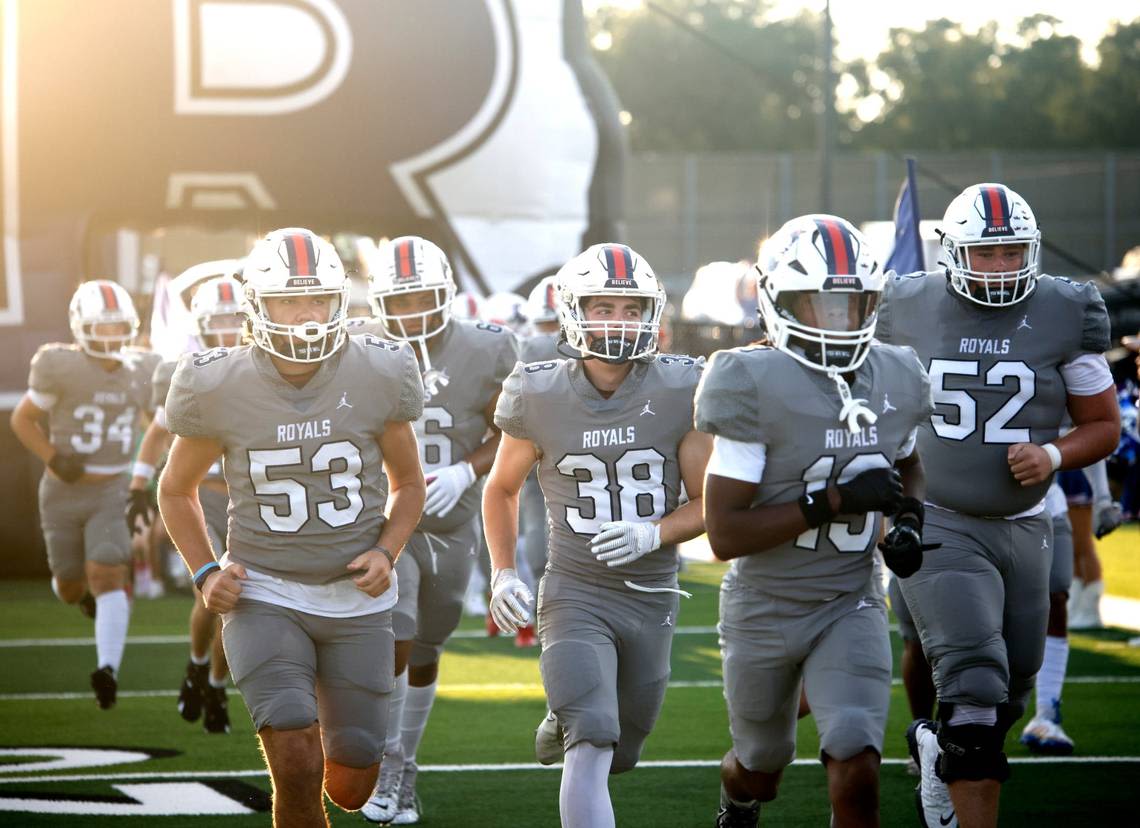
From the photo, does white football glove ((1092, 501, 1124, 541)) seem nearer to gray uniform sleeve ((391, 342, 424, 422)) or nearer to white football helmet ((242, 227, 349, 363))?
gray uniform sleeve ((391, 342, 424, 422))

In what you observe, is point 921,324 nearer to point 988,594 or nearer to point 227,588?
point 988,594

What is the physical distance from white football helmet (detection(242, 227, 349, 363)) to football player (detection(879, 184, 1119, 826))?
188 centimetres

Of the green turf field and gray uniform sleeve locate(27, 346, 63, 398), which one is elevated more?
gray uniform sleeve locate(27, 346, 63, 398)

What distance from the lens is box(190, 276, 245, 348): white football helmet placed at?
748 cm

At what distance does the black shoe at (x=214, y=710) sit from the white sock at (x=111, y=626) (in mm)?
682

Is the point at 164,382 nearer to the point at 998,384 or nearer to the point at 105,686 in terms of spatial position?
the point at 105,686

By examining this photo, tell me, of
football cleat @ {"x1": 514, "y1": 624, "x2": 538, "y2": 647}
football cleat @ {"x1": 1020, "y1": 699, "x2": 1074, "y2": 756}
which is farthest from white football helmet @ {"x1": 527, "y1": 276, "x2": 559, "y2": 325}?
football cleat @ {"x1": 1020, "y1": 699, "x2": 1074, "y2": 756}

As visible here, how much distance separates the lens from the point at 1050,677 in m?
6.91

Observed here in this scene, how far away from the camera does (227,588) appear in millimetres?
4504

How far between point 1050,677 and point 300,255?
385 cm

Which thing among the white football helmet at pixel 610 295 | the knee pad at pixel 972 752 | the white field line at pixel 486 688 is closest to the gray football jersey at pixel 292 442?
the white football helmet at pixel 610 295

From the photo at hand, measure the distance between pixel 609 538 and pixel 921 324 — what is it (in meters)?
1.35

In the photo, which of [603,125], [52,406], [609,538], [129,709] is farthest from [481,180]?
[609,538]

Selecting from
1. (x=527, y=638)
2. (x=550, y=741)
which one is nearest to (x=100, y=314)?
(x=527, y=638)
